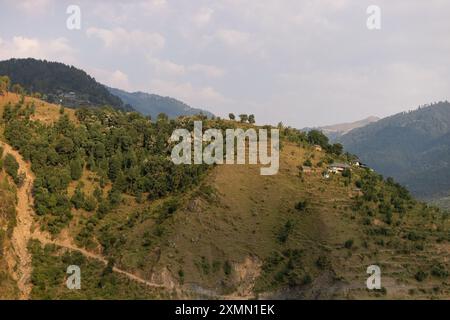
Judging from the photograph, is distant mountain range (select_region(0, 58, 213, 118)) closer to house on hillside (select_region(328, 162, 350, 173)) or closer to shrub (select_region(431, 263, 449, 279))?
house on hillside (select_region(328, 162, 350, 173))

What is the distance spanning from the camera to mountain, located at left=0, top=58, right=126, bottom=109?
15238 centimetres

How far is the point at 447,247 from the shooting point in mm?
61531

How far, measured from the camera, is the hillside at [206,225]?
56625mm

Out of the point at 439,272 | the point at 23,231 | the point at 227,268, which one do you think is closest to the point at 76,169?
the point at 23,231

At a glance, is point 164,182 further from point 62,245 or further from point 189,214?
point 62,245

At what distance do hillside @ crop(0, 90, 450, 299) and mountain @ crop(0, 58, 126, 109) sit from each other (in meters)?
76.6

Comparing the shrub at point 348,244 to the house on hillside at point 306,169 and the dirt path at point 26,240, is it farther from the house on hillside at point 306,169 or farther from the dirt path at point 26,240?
the house on hillside at point 306,169

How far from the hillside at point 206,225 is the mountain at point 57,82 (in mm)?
76618

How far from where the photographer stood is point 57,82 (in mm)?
162375

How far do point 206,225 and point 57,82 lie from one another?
11253cm

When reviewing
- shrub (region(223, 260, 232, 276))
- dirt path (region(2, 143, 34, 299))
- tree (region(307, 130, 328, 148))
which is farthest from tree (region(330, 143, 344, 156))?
dirt path (region(2, 143, 34, 299))

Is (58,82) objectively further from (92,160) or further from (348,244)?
(348,244)

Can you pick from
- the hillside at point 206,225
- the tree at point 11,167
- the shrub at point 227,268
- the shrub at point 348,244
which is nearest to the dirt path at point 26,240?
the hillside at point 206,225

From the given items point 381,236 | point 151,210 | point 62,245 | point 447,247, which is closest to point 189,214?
point 151,210
